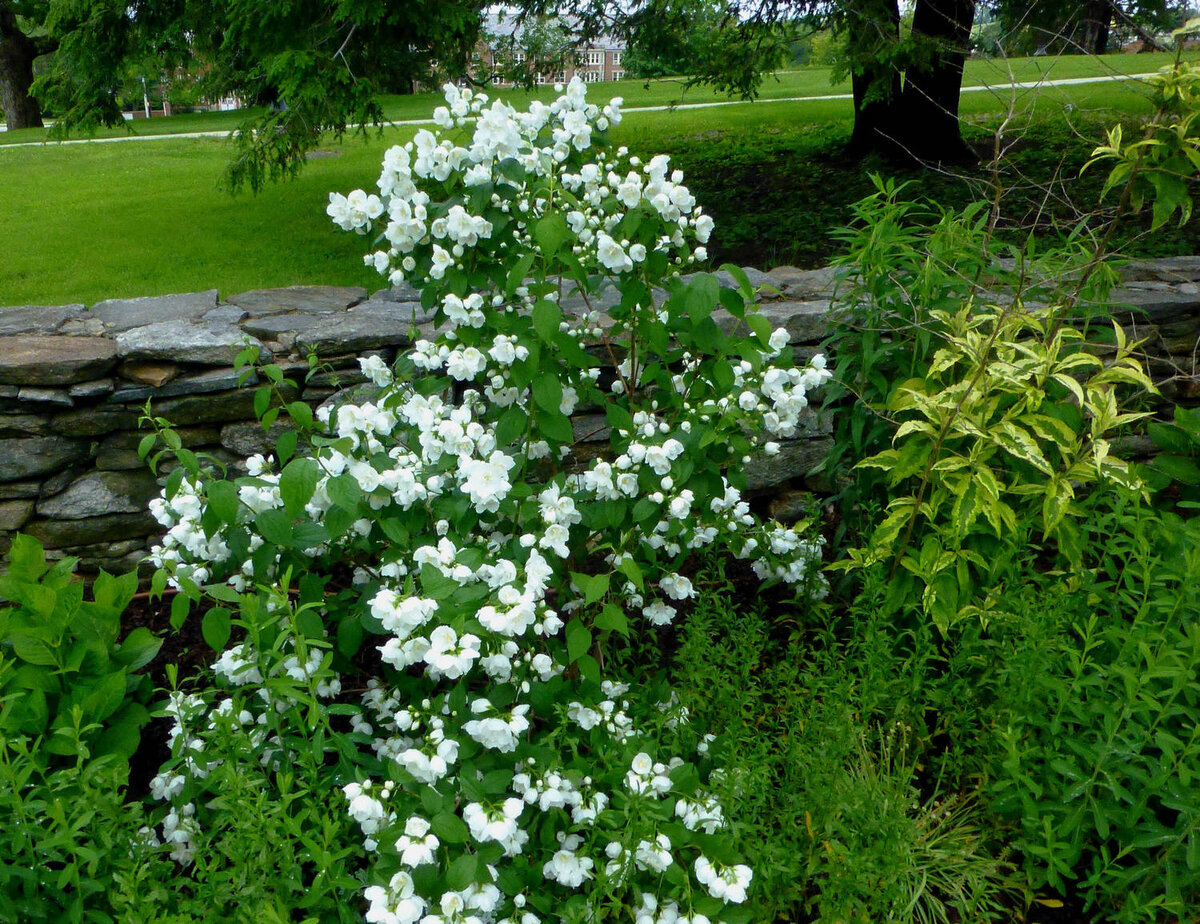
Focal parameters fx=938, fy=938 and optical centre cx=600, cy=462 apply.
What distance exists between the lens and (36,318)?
371cm

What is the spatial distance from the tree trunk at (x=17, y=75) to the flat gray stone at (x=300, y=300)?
1194 centimetres

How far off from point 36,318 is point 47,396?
630 millimetres

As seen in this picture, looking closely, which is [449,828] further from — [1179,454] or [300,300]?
[1179,454]

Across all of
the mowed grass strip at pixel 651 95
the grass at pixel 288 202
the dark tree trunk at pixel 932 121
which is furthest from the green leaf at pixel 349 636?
the mowed grass strip at pixel 651 95

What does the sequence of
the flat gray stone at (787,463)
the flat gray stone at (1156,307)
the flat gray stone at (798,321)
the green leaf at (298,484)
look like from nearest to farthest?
1. the green leaf at (298,484)
2. the flat gray stone at (798,321)
3. the flat gray stone at (787,463)
4. the flat gray stone at (1156,307)

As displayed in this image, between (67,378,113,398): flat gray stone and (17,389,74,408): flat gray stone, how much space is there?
0.06 ft

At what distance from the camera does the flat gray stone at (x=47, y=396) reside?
326cm

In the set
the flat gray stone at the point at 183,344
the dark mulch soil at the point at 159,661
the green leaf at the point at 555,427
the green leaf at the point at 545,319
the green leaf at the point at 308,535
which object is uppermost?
the green leaf at the point at 545,319

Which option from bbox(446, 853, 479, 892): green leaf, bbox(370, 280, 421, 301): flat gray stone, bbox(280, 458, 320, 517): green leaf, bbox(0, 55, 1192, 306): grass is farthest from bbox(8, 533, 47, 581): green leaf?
bbox(0, 55, 1192, 306): grass

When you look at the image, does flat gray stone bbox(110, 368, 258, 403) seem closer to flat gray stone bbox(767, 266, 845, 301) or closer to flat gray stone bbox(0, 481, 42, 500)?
flat gray stone bbox(0, 481, 42, 500)

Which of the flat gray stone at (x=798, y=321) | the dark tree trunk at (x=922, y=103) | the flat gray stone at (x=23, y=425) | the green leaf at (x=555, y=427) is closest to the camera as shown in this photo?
the green leaf at (x=555, y=427)

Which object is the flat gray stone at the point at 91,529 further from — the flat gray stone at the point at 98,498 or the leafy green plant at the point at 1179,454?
the leafy green plant at the point at 1179,454

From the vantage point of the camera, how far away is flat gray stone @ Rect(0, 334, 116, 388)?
3.23m

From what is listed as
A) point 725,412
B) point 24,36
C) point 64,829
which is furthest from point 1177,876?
point 24,36
